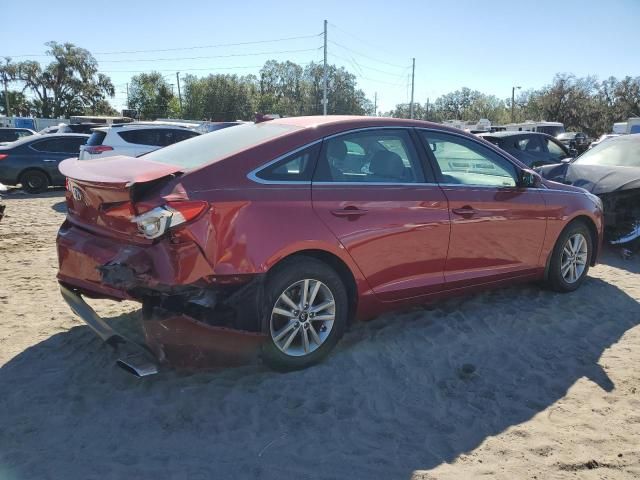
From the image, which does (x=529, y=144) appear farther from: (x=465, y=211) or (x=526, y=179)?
(x=465, y=211)

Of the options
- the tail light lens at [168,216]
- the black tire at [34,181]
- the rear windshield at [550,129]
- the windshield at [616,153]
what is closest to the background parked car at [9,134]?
the black tire at [34,181]

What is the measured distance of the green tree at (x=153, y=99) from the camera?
68.2 metres

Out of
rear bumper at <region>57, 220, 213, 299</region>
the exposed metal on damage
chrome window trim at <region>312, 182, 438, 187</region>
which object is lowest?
the exposed metal on damage

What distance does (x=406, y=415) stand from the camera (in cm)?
311

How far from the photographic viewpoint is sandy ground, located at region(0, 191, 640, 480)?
266 cm

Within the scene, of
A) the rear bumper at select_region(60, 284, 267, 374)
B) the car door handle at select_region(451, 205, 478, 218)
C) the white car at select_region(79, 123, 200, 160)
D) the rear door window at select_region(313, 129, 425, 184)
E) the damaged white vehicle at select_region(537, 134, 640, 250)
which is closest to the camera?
the rear bumper at select_region(60, 284, 267, 374)

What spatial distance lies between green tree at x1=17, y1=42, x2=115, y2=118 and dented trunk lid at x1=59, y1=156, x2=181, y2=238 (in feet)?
255

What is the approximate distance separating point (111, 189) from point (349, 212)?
148 cm

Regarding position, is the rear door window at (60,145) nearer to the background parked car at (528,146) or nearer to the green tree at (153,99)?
the background parked car at (528,146)

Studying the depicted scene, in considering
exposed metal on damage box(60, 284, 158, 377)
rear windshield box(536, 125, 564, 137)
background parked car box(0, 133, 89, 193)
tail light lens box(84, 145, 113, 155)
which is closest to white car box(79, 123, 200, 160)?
tail light lens box(84, 145, 113, 155)

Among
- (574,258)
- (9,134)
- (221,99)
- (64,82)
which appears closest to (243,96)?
(221,99)

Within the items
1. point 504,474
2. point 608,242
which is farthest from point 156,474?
point 608,242

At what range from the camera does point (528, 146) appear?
10961 mm

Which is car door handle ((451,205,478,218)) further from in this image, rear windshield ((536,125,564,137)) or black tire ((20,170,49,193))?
rear windshield ((536,125,564,137))
